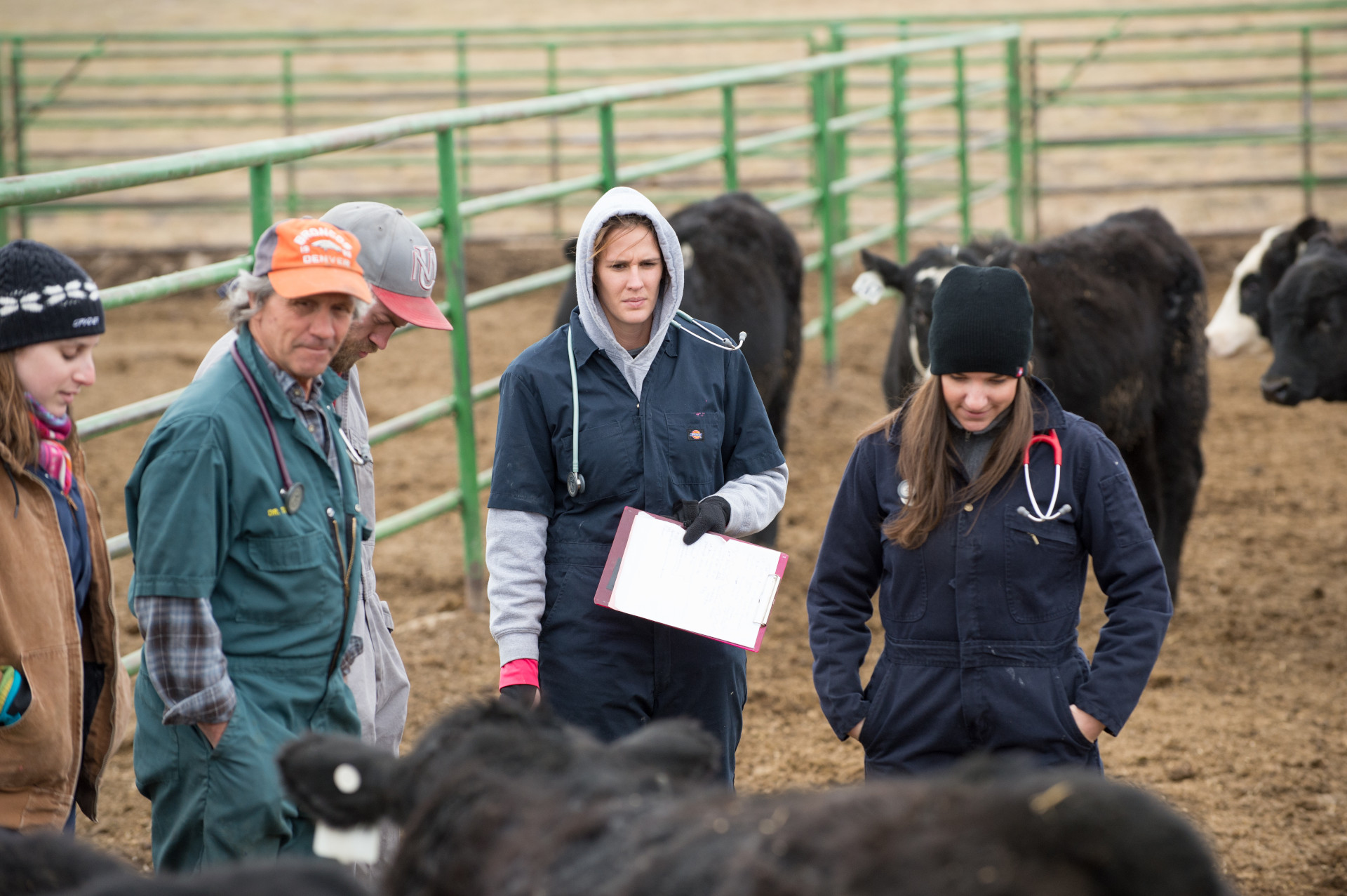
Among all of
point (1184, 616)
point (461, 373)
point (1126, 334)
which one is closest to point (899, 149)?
point (1126, 334)

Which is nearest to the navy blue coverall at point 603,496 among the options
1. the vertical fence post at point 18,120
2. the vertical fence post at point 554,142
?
the vertical fence post at point 554,142

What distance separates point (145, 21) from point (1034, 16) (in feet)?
44.1

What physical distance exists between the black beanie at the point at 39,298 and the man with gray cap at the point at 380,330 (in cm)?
38

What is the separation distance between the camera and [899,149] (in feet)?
29.8

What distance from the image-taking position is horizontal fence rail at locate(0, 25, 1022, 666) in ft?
10.9

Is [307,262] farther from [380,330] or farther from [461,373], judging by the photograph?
[461,373]

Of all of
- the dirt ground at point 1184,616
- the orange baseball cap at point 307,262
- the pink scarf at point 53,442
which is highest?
the orange baseball cap at point 307,262

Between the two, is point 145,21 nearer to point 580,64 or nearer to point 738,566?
point 580,64

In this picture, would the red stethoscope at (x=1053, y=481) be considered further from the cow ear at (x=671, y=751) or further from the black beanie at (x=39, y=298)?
the black beanie at (x=39, y=298)

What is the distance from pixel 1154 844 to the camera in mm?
813

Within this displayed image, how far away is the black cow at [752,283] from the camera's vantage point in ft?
18.1

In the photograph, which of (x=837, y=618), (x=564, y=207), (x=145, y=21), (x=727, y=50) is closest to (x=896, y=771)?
(x=837, y=618)

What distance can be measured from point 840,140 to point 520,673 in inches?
348

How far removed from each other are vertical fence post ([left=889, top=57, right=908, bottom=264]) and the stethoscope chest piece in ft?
24.3
